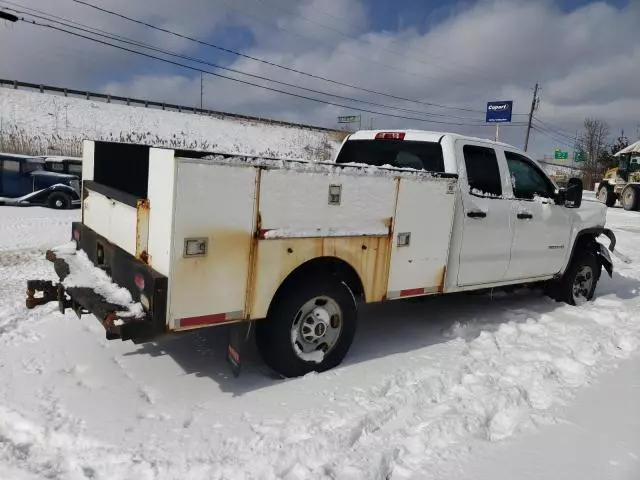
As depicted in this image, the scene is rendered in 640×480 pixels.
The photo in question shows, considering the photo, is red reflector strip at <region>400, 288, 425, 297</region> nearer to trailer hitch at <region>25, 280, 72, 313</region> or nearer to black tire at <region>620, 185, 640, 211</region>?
trailer hitch at <region>25, 280, 72, 313</region>

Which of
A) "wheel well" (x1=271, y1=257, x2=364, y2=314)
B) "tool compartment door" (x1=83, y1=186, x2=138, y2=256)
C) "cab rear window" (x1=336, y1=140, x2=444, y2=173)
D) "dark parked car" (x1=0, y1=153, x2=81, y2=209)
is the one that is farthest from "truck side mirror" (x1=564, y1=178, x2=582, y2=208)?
"dark parked car" (x1=0, y1=153, x2=81, y2=209)

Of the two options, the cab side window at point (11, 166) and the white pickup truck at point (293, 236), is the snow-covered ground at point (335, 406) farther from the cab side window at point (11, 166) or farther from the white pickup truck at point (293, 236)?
the cab side window at point (11, 166)

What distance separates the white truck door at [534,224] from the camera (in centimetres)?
577

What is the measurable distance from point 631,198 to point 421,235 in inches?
1020

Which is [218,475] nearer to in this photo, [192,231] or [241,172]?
[192,231]

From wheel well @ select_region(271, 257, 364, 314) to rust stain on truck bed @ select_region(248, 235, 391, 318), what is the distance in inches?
2.7

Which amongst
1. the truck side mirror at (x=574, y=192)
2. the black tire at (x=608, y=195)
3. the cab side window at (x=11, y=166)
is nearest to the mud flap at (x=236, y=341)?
the truck side mirror at (x=574, y=192)

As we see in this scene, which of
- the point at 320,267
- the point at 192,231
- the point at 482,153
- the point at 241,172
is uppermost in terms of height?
the point at 482,153

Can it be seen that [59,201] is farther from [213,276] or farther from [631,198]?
[631,198]

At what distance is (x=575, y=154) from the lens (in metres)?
68.7

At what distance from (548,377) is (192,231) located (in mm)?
3214

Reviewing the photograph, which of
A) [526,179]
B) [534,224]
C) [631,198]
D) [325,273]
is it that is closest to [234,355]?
[325,273]

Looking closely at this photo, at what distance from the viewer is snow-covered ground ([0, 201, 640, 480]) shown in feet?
9.92

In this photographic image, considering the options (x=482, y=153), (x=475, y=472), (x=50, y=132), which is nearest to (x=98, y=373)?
(x=475, y=472)
